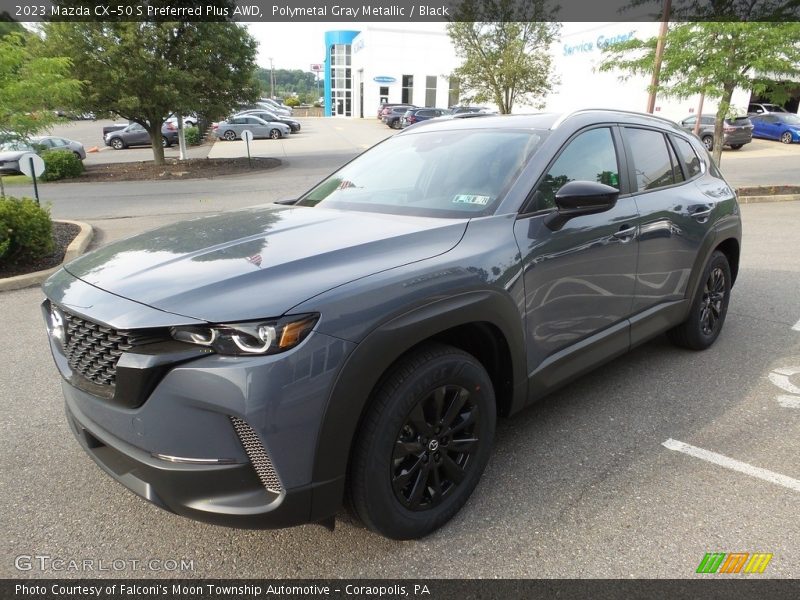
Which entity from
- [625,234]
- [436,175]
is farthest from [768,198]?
[436,175]

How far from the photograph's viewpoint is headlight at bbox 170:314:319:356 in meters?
1.89

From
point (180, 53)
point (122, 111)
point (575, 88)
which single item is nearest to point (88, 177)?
point (122, 111)

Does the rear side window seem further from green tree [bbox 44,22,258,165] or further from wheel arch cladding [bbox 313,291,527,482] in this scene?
green tree [bbox 44,22,258,165]

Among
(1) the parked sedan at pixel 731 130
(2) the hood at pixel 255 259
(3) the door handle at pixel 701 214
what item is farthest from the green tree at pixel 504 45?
(2) the hood at pixel 255 259

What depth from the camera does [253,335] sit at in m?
1.90

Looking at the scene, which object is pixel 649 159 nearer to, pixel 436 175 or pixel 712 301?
→ pixel 712 301

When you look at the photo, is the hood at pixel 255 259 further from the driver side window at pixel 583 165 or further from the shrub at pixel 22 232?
the shrub at pixel 22 232

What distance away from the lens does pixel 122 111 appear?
728 inches

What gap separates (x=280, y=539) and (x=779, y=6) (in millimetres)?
14874

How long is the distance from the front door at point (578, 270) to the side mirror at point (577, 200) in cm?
4

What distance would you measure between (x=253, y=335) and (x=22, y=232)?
640 centimetres

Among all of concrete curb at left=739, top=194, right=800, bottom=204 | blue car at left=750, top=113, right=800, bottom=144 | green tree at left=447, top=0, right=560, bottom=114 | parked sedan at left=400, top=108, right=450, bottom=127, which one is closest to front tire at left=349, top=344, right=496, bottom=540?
concrete curb at left=739, top=194, right=800, bottom=204

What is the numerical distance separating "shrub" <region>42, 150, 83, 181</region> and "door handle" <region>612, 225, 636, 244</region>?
19.4 meters

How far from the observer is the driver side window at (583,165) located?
293cm
